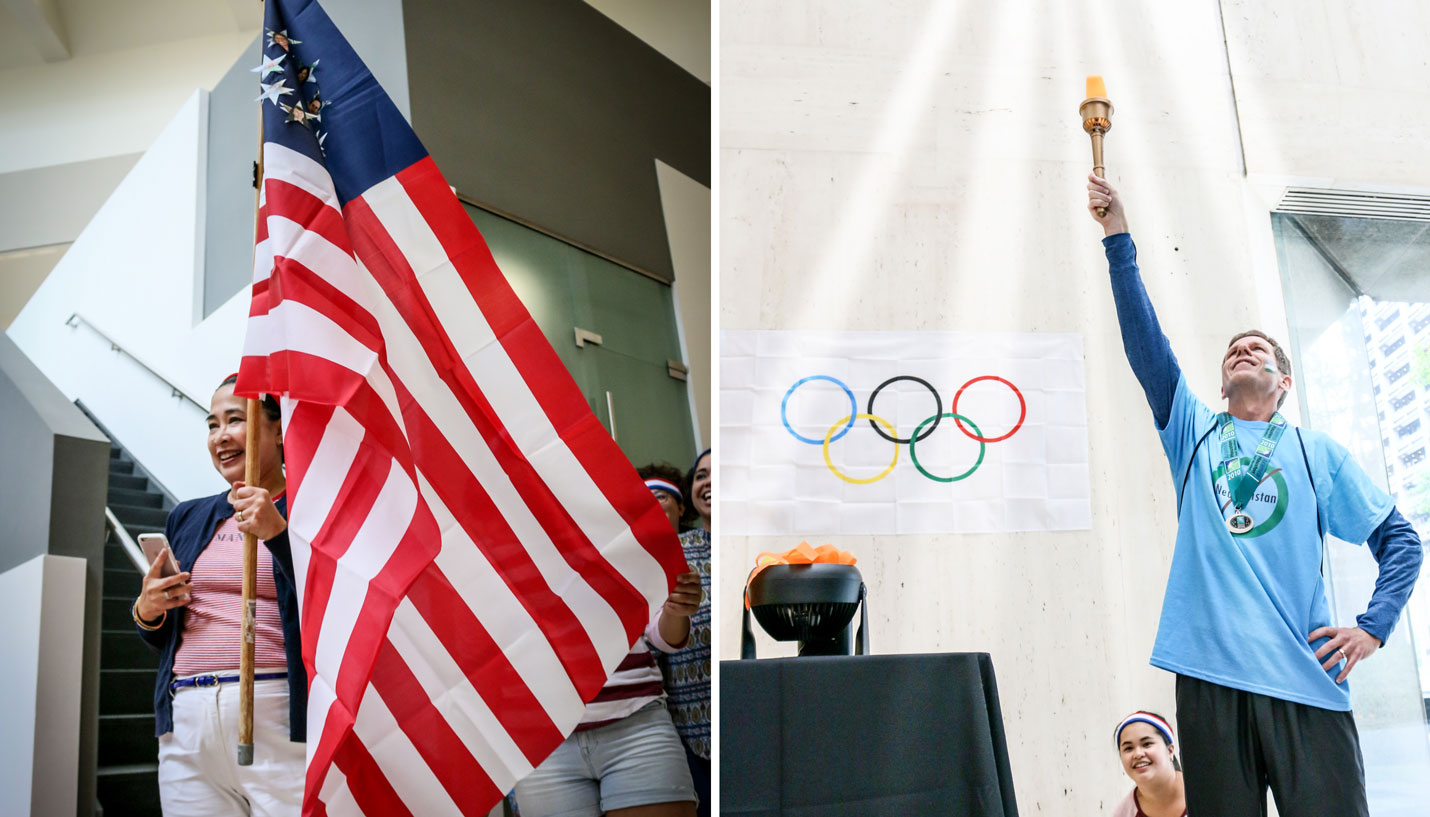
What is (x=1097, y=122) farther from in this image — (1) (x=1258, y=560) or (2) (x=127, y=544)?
(2) (x=127, y=544)

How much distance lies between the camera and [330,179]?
7.13 ft

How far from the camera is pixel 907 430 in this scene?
2.64m

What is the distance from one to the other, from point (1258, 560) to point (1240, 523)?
0.32ft

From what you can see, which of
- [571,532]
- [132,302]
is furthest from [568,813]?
[132,302]

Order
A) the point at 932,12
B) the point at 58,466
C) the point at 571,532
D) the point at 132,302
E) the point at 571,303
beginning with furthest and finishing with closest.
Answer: the point at 571,303 → the point at 132,302 → the point at 58,466 → the point at 932,12 → the point at 571,532

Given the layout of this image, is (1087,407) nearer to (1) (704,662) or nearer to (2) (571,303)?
(1) (704,662)

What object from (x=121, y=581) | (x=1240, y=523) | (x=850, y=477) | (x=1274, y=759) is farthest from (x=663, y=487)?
(x=121, y=581)

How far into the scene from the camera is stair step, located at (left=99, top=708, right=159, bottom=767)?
121 inches

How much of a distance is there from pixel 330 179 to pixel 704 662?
5.26ft

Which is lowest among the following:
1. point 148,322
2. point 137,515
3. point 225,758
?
point 225,758

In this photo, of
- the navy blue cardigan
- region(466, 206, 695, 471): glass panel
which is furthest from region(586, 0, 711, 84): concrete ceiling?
the navy blue cardigan

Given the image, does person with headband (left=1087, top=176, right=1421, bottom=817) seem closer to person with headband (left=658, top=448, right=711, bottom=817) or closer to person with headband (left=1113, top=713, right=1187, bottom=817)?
person with headband (left=1113, top=713, right=1187, bottom=817)

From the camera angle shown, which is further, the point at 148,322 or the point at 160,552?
the point at 148,322

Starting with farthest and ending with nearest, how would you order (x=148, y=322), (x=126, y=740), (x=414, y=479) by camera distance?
1. (x=148, y=322)
2. (x=126, y=740)
3. (x=414, y=479)
